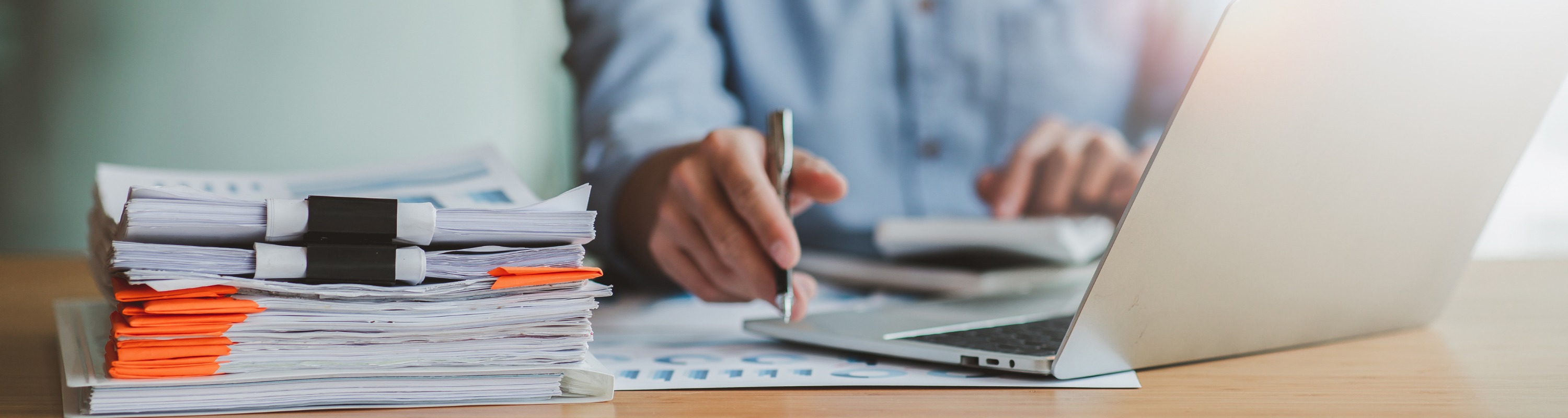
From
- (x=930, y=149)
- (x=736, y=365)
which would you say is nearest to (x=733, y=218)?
(x=736, y=365)

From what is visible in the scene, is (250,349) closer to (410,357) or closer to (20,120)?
(410,357)

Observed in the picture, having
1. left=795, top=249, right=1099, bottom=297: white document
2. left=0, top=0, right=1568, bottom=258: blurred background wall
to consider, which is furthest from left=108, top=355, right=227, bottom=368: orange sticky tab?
left=0, top=0, right=1568, bottom=258: blurred background wall

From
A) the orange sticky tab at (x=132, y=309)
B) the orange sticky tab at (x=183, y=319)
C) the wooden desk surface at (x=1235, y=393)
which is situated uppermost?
the orange sticky tab at (x=132, y=309)

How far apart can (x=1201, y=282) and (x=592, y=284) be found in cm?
28

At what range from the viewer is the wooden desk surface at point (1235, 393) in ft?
1.23

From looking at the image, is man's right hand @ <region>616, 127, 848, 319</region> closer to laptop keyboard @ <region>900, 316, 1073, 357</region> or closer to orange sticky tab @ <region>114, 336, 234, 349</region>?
laptop keyboard @ <region>900, 316, 1073, 357</region>

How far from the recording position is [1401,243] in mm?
497

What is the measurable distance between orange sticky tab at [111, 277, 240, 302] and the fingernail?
0.27 meters

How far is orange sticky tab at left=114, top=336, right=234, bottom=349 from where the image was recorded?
34cm

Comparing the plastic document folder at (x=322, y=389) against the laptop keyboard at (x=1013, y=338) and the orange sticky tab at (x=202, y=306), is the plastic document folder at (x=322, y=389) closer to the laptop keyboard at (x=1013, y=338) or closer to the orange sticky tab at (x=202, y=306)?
the orange sticky tab at (x=202, y=306)

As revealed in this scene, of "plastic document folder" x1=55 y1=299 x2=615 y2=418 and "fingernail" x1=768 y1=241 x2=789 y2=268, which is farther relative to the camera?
"fingernail" x1=768 y1=241 x2=789 y2=268

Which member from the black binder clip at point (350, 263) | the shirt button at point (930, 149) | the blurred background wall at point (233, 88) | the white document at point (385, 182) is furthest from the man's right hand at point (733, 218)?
the blurred background wall at point (233, 88)

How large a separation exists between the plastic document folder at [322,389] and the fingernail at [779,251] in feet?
0.46

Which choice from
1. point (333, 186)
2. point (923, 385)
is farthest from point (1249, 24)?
point (333, 186)
